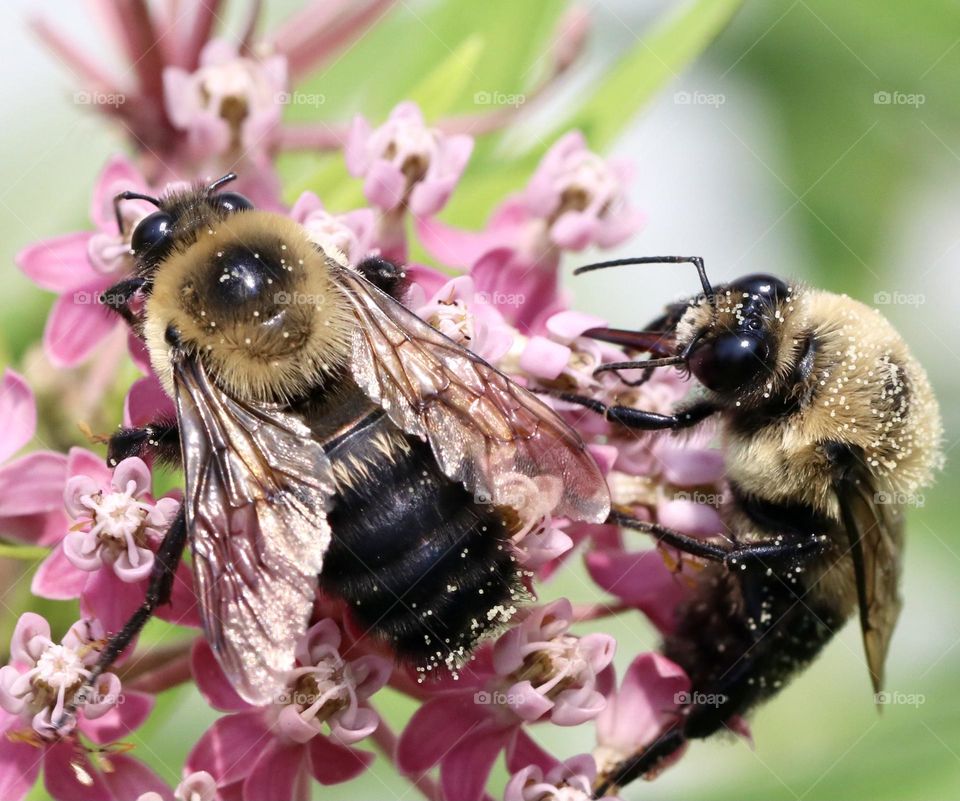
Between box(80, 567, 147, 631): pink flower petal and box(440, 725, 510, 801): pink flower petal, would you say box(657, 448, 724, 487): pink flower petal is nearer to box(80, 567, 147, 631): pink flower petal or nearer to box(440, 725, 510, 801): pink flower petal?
box(440, 725, 510, 801): pink flower petal

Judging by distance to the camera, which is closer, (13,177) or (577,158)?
(577,158)

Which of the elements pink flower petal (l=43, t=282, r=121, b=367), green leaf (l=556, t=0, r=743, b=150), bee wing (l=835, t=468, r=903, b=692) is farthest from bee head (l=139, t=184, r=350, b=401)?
green leaf (l=556, t=0, r=743, b=150)

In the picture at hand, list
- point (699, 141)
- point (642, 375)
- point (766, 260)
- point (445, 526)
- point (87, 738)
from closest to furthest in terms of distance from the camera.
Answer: point (445, 526) < point (87, 738) < point (642, 375) < point (766, 260) < point (699, 141)

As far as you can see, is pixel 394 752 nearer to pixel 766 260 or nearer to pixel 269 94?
pixel 269 94

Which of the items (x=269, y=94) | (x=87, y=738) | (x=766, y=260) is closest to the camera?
(x=87, y=738)

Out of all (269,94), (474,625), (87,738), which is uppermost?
(269,94)

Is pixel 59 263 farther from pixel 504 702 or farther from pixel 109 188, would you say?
pixel 504 702

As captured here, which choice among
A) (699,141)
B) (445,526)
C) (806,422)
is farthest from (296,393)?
(699,141)
